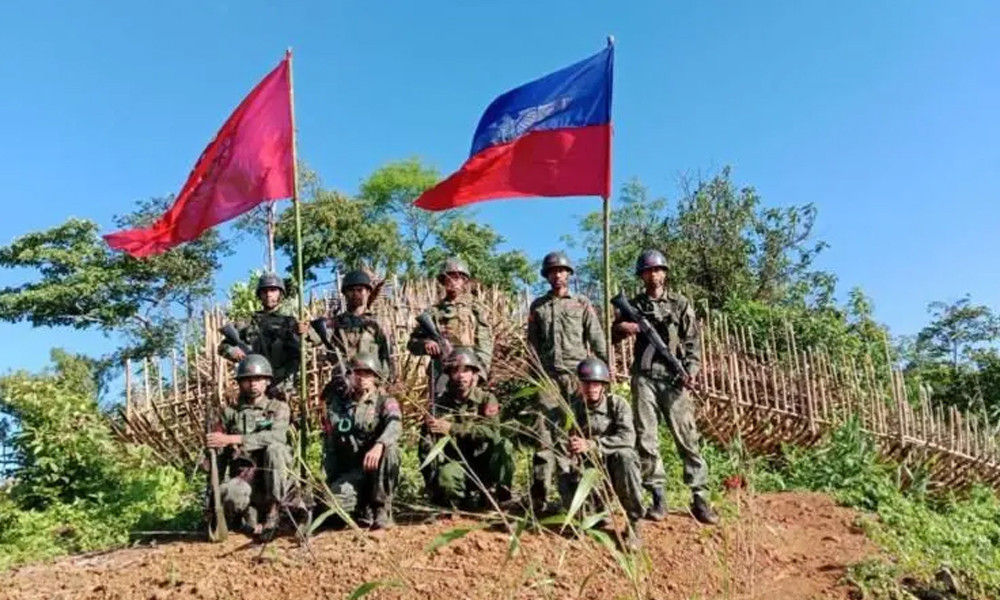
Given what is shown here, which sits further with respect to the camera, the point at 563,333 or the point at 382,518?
the point at 563,333

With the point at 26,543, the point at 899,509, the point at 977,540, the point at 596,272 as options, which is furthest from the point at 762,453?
the point at 596,272

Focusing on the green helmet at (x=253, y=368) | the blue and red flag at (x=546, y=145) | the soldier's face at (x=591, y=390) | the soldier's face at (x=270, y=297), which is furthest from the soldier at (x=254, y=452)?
the soldier's face at (x=591, y=390)

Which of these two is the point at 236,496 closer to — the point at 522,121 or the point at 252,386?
the point at 252,386

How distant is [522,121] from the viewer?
654cm

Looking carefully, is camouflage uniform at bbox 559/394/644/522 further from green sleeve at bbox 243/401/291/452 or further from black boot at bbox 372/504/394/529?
green sleeve at bbox 243/401/291/452

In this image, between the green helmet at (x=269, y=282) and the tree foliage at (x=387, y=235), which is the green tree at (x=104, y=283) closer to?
the tree foliage at (x=387, y=235)

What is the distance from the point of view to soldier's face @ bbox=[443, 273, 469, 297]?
6.68m

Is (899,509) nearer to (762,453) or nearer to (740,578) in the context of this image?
(762,453)

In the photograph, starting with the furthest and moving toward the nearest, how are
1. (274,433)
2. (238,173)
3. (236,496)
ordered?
(238,173), (274,433), (236,496)

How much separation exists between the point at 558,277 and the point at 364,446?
1899mm

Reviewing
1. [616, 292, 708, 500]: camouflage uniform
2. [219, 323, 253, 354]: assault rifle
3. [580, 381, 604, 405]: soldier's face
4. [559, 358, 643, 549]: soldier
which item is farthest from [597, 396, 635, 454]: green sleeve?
[219, 323, 253, 354]: assault rifle

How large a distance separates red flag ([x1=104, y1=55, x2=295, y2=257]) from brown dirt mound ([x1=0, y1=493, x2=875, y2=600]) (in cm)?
248

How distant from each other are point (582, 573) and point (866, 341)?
11.3 meters

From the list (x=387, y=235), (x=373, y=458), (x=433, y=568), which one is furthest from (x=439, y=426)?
(x=387, y=235)
